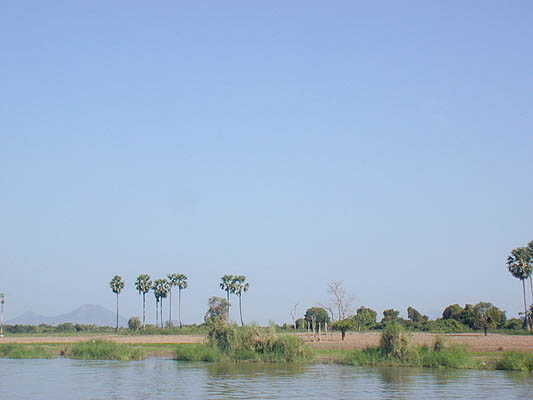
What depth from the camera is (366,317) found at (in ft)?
438

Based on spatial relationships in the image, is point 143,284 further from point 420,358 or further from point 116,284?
point 420,358

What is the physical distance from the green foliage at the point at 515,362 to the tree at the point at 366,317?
262 ft

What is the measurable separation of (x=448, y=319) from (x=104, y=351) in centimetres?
8019

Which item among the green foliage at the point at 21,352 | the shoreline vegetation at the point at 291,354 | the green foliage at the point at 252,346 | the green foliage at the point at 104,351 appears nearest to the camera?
the shoreline vegetation at the point at 291,354

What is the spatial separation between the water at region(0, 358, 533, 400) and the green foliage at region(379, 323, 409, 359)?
257cm

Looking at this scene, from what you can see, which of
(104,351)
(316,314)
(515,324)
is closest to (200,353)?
(104,351)

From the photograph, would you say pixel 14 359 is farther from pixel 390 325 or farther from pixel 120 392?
pixel 390 325

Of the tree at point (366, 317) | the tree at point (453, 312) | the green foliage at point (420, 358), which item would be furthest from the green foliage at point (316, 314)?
the green foliage at point (420, 358)

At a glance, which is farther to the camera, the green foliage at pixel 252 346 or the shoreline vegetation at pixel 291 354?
the green foliage at pixel 252 346

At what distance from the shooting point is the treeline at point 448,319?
8906cm

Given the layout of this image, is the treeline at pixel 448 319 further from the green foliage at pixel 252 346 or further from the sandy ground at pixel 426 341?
the green foliage at pixel 252 346

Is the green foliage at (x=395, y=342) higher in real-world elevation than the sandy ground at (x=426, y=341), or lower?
higher

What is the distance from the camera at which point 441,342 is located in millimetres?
45375

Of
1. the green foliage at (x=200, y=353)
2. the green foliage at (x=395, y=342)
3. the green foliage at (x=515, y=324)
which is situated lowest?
the green foliage at (x=515, y=324)
